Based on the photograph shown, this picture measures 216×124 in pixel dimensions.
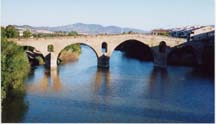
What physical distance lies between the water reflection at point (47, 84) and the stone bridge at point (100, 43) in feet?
7.24

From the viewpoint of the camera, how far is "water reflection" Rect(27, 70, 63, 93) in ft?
49.0

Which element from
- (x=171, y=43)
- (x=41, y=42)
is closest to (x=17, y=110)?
(x=41, y=42)

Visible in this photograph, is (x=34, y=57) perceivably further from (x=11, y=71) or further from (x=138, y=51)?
(x=11, y=71)

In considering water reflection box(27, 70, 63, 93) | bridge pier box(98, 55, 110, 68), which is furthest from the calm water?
bridge pier box(98, 55, 110, 68)

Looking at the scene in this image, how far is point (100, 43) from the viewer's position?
22047mm

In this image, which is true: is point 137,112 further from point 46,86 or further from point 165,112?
point 46,86

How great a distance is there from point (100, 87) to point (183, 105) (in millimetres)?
3832

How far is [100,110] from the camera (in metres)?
11.8

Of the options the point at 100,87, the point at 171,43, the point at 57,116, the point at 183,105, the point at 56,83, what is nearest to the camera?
the point at 57,116

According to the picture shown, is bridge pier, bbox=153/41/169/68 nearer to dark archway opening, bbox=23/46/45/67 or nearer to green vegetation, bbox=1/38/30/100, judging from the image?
dark archway opening, bbox=23/46/45/67

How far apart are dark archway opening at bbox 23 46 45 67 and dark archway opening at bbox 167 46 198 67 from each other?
6.60 metres

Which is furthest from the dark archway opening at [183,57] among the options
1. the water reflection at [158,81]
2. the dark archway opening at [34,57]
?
the dark archway opening at [34,57]

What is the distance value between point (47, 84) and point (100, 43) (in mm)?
6346

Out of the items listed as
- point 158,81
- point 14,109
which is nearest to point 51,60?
point 158,81
